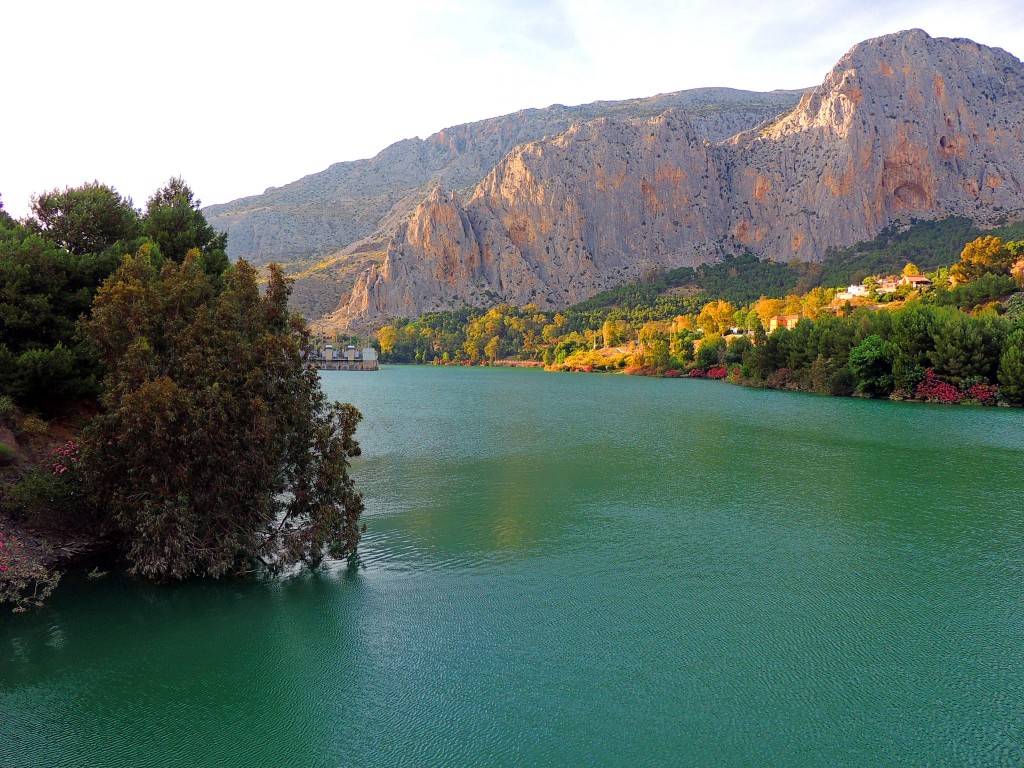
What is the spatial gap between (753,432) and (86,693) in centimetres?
2853

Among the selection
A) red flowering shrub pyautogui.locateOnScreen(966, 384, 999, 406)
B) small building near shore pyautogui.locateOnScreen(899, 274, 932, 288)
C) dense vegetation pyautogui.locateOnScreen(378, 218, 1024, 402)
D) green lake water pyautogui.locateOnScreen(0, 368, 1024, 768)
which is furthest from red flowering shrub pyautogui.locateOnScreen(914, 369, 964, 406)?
small building near shore pyautogui.locateOnScreen(899, 274, 932, 288)

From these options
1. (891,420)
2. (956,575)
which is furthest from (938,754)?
(891,420)

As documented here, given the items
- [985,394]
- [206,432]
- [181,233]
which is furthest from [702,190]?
[206,432]

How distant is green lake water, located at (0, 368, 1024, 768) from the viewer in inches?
281

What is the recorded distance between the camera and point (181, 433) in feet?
35.6

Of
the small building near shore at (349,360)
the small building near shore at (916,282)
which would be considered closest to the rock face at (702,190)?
the small building near shore at (349,360)

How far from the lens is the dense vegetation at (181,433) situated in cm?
1089

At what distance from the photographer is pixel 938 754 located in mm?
7008

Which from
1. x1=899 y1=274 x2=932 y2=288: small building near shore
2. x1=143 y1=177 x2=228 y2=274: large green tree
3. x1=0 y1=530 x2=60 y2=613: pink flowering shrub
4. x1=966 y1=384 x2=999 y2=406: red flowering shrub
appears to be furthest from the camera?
x1=899 y1=274 x2=932 y2=288: small building near shore

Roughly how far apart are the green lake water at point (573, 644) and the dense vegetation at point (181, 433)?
0.89m

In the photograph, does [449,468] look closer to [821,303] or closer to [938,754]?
[938,754]

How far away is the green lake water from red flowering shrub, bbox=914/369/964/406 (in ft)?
88.1

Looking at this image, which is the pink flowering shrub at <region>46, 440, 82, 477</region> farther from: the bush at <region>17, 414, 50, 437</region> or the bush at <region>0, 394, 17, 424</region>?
the bush at <region>0, 394, 17, 424</region>

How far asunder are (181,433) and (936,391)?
46350 millimetres
